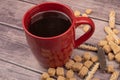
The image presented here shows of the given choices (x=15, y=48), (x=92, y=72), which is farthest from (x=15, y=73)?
(x=92, y=72)

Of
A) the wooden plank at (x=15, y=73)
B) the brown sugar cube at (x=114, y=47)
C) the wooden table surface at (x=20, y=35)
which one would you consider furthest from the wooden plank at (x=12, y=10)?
the brown sugar cube at (x=114, y=47)

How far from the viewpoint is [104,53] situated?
688 mm

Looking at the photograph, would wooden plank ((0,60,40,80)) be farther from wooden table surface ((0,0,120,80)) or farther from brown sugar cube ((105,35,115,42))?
brown sugar cube ((105,35,115,42))

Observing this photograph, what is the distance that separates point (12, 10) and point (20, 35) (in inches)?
3.5

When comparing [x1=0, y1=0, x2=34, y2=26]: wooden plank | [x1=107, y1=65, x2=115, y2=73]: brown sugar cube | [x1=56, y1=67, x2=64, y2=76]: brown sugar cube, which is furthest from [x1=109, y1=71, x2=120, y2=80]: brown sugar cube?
[x1=0, y1=0, x2=34, y2=26]: wooden plank

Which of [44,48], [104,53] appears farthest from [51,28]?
[104,53]

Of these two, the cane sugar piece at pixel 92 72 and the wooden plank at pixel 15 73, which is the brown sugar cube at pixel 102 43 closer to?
the cane sugar piece at pixel 92 72

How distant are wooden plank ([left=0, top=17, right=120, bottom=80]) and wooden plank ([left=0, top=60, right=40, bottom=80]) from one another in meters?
0.01

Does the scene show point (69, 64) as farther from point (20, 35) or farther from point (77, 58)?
point (20, 35)

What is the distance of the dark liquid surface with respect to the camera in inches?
24.1

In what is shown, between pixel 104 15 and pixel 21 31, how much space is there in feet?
0.70

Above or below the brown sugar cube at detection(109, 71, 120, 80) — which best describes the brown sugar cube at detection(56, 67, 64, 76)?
below

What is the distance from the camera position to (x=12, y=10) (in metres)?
0.80

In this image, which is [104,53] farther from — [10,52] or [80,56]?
[10,52]
